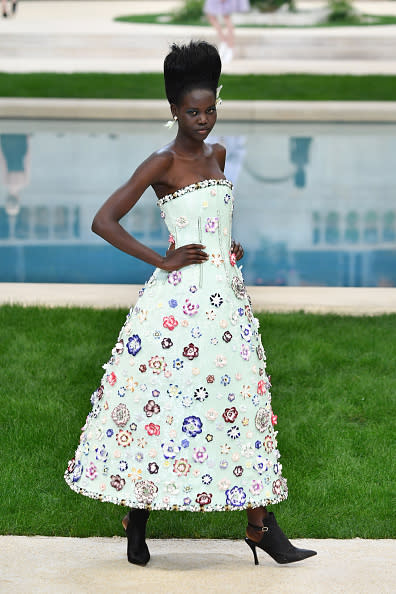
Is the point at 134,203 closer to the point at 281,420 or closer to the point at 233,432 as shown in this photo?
the point at 233,432

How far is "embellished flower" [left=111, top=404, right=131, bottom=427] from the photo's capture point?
4.12 meters

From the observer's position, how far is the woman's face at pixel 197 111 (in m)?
4.06

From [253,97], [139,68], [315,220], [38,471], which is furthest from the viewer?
[139,68]

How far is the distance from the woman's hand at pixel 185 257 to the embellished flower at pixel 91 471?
0.74 metres

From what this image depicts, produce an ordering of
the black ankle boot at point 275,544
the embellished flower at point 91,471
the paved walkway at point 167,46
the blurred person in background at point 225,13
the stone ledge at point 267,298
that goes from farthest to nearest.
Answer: the paved walkway at point 167,46
the blurred person in background at point 225,13
the stone ledge at point 267,298
the black ankle boot at point 275,544
the embellished flower at point 91,471

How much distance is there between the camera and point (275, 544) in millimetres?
4277

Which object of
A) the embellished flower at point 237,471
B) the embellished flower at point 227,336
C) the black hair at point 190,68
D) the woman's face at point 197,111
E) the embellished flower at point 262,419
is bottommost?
the embellished flower at point 237,471

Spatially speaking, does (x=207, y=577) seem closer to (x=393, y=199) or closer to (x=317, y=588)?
(x=317, y=588)

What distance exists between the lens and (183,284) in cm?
411

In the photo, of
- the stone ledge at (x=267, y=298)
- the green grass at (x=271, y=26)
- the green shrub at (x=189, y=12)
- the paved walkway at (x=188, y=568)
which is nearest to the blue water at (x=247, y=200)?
the stone ledge at (x=267, y=298)

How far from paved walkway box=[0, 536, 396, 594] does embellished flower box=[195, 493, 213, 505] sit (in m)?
0.32

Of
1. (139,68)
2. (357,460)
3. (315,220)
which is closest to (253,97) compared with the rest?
(139,68)

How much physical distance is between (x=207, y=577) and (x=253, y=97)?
48.4 ft

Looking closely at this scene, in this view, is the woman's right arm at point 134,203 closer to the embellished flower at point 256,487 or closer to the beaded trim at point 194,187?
the beaded trim at point 194,187
